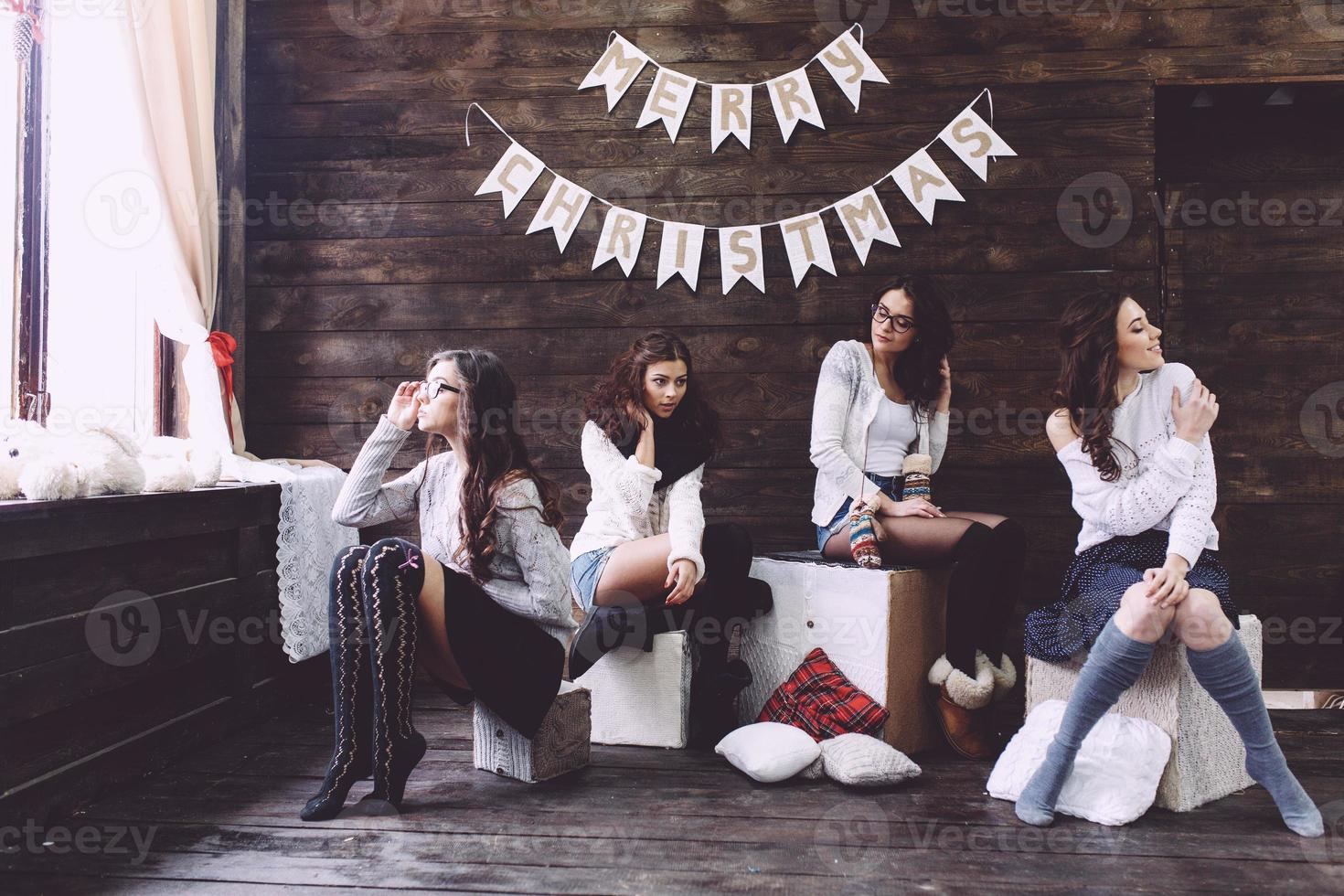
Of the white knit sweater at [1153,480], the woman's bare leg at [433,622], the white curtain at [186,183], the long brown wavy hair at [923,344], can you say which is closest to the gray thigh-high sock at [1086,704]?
the white knit sweater at [1153,480]

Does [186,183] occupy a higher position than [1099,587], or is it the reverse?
[186,183]

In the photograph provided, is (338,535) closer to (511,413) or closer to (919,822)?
(511,413)

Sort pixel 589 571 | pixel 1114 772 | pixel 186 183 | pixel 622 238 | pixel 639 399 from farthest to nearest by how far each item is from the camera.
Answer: pixel 622 238 → pixel 186 183 → pixel 639 399 → pixel 589 571 → pixel 1114 772

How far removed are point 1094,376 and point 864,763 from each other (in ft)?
3.37

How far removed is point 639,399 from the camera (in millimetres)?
2562

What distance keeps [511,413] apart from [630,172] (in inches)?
48.5

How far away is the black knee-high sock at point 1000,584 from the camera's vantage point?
2355 mm

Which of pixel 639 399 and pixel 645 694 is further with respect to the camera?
pixel 639 399

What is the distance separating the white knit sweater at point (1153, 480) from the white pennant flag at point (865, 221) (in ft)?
3.32

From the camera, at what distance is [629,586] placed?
2.39 m

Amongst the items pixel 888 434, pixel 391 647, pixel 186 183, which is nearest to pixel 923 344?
pixel 888 434

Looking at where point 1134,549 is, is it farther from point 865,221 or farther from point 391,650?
point 391,650

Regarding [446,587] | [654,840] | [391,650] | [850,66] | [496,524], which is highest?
[850,66]

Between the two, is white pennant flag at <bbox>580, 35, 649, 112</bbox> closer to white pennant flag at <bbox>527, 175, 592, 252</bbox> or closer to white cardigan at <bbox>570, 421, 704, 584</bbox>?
white pennant flag at <bbox>527, 175, 592, 252</bbox>
